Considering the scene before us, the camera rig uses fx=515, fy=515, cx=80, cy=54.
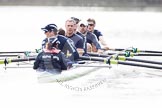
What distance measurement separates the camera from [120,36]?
3603 cm

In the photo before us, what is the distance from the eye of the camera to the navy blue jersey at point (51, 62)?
13.4 m

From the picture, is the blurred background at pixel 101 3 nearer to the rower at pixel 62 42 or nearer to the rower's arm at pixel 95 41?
the rower's arm at pixel 95 41

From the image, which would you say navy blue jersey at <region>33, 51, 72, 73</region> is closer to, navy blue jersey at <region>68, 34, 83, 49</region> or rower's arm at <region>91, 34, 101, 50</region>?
navy blue jersey at <region>68, 34, 83, 49</region>

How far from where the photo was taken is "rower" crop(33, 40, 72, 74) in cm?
1339

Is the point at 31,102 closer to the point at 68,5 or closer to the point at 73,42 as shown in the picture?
the point at 73,42

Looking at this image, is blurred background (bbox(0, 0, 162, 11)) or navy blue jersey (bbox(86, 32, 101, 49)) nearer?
navy blue jersey (bbox(86, 32, 101, 49))

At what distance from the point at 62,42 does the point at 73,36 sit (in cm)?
136

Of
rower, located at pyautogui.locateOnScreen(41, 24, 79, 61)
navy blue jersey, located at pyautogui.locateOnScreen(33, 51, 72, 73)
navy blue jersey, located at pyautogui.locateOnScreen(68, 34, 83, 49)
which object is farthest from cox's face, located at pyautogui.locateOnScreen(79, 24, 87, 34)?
navy blue jersey, located at pyautogui.locateOnScreen(33, 51, 72, 73)

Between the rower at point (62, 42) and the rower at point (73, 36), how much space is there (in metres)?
0.51

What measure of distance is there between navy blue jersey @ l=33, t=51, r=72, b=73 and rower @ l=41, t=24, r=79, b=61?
399mm

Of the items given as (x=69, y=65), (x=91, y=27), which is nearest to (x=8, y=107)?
(x=69, y=65)

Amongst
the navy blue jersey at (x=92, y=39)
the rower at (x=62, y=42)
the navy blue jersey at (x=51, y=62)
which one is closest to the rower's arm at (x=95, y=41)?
the navy blue jersey at (x=92, y=39)

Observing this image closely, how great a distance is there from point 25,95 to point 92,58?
2854 millimetres

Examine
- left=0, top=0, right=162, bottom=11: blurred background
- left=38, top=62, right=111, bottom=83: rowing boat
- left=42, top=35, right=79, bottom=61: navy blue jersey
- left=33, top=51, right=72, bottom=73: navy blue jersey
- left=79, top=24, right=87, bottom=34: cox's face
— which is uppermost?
left=0, top=0, right=162, bottom=11: blurred background
